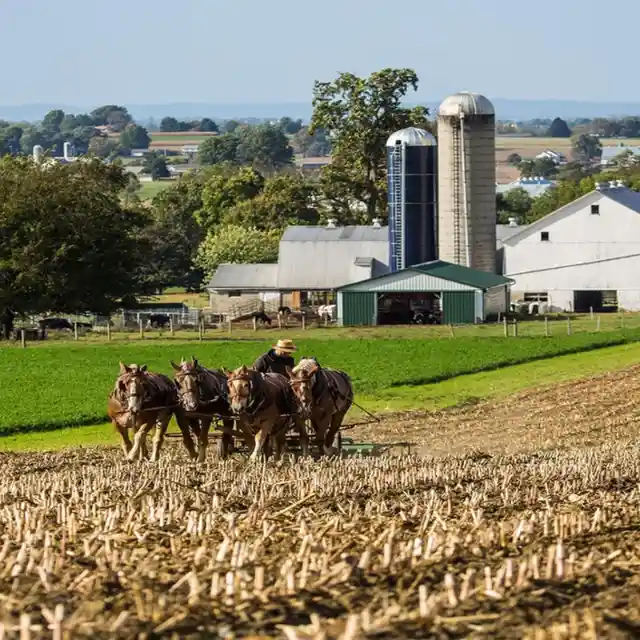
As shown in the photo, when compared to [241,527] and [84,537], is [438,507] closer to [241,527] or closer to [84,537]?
[241,527]

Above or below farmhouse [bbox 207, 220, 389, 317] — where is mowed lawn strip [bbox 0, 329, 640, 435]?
below

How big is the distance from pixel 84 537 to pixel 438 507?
11.4ft

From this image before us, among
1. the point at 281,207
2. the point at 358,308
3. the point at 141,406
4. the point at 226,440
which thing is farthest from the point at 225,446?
the point at 281,207

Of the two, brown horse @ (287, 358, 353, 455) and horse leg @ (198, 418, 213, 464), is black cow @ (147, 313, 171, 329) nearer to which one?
brown horse @ (287, 358, 353, 455)

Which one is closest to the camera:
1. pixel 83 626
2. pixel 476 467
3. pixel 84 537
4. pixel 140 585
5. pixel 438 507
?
pixel 83 626

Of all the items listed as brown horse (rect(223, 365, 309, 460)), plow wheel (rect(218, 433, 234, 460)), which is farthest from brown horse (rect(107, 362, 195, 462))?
brown horse (rect(223, 365, 309, 460))

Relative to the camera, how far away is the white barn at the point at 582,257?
78.3 meters

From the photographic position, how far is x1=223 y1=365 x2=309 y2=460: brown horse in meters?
23.5

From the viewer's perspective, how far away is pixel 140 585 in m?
10.9

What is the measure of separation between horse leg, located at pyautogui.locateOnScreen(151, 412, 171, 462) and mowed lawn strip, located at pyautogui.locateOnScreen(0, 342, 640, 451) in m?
6.82

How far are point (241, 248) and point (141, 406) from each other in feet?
247

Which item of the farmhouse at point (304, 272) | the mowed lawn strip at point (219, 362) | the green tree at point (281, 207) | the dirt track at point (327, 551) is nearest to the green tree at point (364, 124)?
the green tree at point (281, 207)

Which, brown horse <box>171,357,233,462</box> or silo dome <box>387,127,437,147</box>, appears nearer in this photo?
brown horse <box>171,357,233,462</box>

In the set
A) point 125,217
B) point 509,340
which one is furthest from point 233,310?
point 509,340
